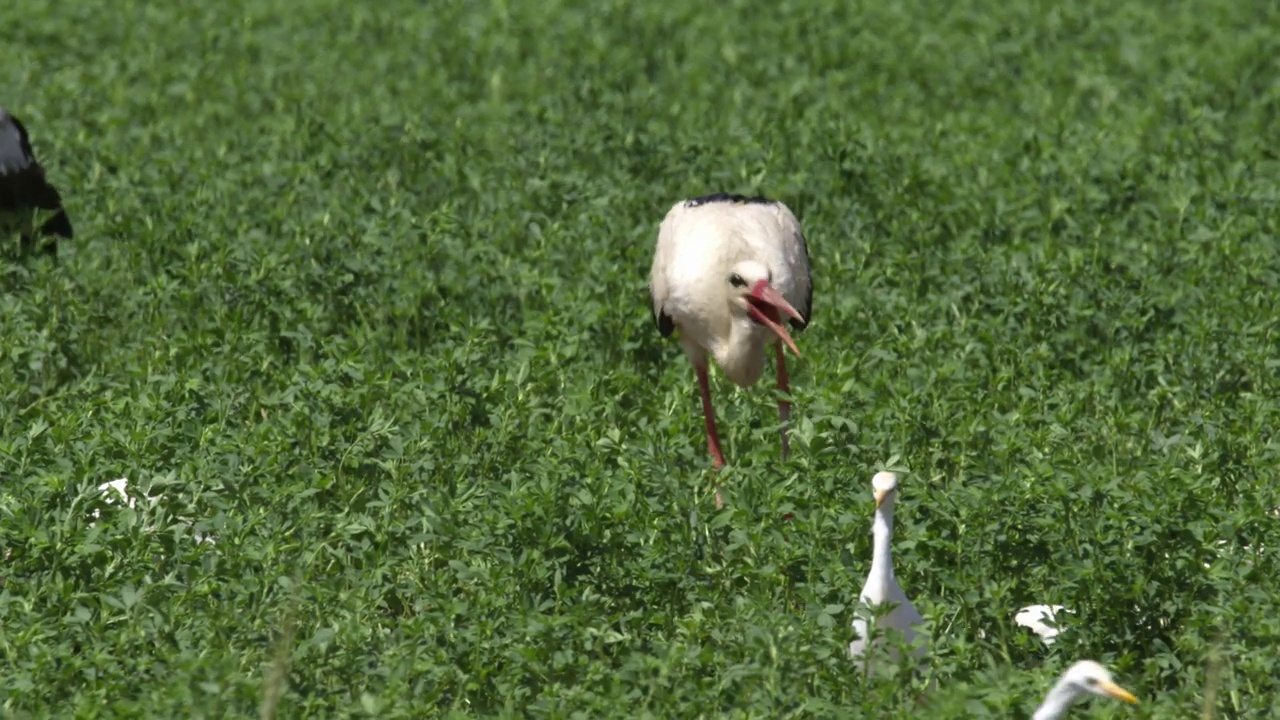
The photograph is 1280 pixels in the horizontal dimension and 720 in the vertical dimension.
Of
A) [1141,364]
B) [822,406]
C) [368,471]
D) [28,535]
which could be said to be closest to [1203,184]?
[1141,364]

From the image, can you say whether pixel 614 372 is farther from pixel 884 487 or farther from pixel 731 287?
pixel 884 487

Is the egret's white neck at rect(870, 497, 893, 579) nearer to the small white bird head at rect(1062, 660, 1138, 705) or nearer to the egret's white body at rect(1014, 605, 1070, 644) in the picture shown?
the egret's white body at rect(1014, 605, 1070, 644)

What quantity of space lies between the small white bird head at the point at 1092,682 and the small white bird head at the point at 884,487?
0.90 metres

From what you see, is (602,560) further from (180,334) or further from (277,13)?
(277,13)

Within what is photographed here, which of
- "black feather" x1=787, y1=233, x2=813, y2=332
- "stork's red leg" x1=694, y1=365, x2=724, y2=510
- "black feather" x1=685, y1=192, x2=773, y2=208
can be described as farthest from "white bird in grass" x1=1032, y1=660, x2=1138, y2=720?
"black feather" x1=685, y1=192, x2=773, y2=208

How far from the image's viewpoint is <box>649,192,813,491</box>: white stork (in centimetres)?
746

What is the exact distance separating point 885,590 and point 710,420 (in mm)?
2105

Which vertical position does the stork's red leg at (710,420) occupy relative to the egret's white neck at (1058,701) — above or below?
below

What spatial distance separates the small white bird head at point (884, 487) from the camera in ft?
18.6

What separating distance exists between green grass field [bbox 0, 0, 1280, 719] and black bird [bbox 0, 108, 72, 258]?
229mm

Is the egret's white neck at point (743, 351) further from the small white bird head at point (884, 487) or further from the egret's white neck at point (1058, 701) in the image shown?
the egret's white neck at point (1058, 701)

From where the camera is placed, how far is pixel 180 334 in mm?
8023

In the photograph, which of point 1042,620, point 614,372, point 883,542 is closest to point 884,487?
point 883,542

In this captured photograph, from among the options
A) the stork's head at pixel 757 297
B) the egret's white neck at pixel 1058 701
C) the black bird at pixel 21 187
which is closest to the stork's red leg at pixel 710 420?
the stork's head at pixel 757 297
